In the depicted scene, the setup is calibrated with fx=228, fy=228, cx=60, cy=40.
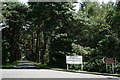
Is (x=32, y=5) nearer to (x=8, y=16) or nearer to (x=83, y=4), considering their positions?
(x=8, y=16)

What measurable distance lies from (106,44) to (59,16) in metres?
9.95

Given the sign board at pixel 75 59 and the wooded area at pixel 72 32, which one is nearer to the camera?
the sign board at pixel 75 59

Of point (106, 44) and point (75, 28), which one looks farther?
point (75, 28)

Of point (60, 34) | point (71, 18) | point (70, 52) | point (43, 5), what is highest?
point (43, 5)

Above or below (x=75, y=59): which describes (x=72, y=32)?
above

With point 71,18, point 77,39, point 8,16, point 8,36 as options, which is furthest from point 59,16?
point 8,36

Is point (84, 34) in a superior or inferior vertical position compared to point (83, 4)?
inferior

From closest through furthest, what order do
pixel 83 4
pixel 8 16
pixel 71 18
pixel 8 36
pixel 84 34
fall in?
pixel 71 18 < pixel 84 34 < pixel 8 16 < pixel 8 36 < pixel 83 4

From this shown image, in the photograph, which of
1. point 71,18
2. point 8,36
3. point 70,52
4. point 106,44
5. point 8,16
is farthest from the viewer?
point 8,36

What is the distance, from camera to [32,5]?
3947 centimetres

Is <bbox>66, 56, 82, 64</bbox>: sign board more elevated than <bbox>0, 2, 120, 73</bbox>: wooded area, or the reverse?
<bbox>0, 2, 120, 73</bbox>: wooded area

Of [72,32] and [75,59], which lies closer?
[75,59]

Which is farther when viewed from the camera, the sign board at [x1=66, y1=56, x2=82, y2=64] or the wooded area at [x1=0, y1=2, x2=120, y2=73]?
the wooded area at [x1=0, y1=2, x2=120, y2=73]

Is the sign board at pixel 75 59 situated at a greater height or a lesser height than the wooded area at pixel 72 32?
lesser
